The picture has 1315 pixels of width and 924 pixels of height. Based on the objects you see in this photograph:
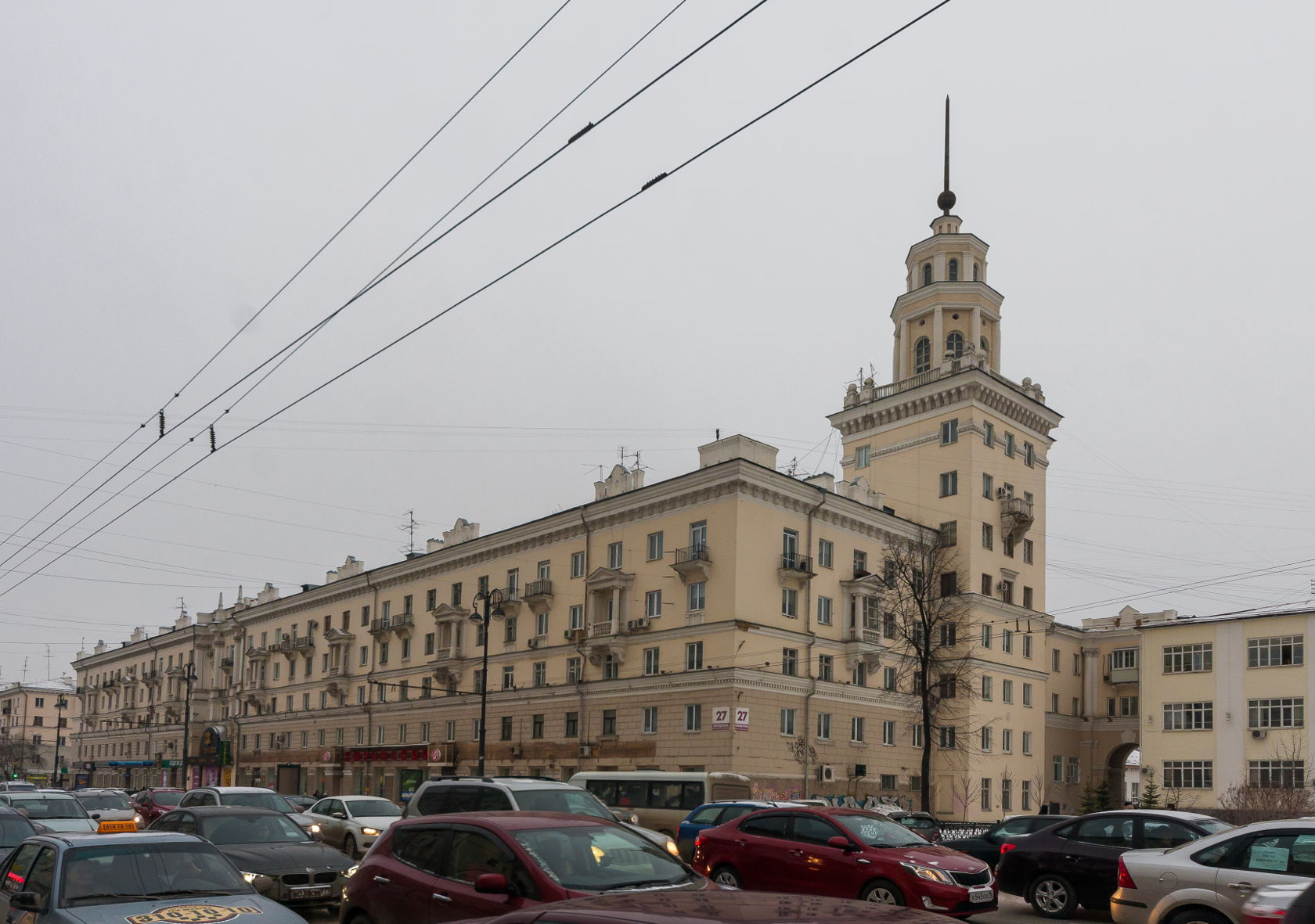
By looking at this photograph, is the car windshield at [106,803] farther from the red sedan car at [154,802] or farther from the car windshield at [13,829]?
the car windshield at [13,829]

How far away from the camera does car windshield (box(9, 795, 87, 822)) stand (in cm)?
2170

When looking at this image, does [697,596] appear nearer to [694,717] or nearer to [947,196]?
[694,717]

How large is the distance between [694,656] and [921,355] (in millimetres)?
26044

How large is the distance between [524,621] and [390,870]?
1890 inches

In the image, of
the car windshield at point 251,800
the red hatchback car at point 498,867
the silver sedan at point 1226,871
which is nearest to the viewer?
the red hatchback car at point 498,867

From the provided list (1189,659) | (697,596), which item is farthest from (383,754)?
(1189,659)

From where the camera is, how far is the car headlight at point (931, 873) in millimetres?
15305

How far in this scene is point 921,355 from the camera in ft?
216

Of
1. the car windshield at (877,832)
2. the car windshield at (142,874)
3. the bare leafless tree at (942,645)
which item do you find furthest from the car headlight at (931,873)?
the bare leafless tree at (942,645)

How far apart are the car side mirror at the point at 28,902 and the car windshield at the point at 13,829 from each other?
6.33m

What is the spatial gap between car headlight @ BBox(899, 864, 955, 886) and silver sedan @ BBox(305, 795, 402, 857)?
13.8m

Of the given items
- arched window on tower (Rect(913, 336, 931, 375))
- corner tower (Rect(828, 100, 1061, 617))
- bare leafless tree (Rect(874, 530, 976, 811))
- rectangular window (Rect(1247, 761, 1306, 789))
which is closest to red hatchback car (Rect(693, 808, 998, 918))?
bare leafless tree (Rect(874, 530, 976, 811))

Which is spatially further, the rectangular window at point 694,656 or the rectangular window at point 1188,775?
the rectangular window at point 1188,775

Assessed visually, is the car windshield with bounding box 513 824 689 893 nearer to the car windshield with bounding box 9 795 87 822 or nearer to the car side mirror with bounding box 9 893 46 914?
the car side mirror with bounding box 9 893 46 914
